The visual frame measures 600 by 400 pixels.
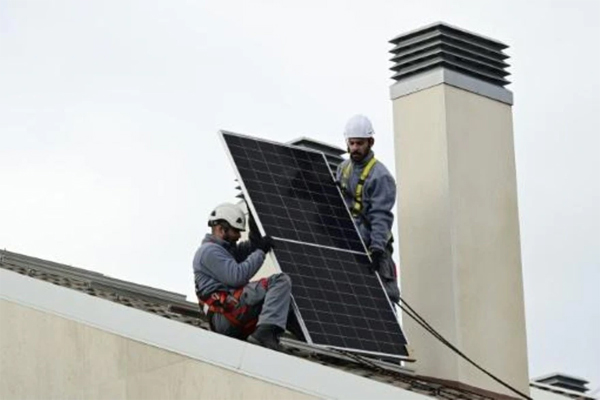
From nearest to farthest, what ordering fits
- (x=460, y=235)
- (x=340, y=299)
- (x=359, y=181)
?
1. (x=340, y=299)
2. (x=359, y=181)
3. (x=460, y=235)

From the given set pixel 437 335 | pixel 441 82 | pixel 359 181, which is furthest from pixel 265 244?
pixel 441 82

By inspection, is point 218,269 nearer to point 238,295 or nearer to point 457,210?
point 238,295

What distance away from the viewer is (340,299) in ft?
68.2

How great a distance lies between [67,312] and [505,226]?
5.49 meters

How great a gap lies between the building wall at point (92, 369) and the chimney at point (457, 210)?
4236mm

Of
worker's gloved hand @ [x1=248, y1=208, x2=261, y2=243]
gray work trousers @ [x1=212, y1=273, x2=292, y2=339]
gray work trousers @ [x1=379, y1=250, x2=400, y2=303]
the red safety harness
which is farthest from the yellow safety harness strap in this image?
the red safety harness

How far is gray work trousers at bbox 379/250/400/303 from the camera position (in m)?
21.5

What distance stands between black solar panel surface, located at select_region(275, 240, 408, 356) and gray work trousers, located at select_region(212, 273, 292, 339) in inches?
23.6

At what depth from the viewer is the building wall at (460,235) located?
73.0 ft

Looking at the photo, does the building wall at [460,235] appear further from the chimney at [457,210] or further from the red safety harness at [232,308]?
the red safety harness at [232,308]

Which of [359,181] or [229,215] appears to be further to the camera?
[359,181]

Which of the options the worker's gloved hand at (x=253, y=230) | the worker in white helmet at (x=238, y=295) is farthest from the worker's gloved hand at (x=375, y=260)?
the worker in white helmet at (x=238, y=295)

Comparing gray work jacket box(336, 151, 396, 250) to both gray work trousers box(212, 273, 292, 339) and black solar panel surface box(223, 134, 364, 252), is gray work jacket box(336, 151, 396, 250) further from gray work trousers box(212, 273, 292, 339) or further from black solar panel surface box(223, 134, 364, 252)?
gray work trousers box(212, 273, 292, 339)

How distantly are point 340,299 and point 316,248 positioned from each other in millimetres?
624
